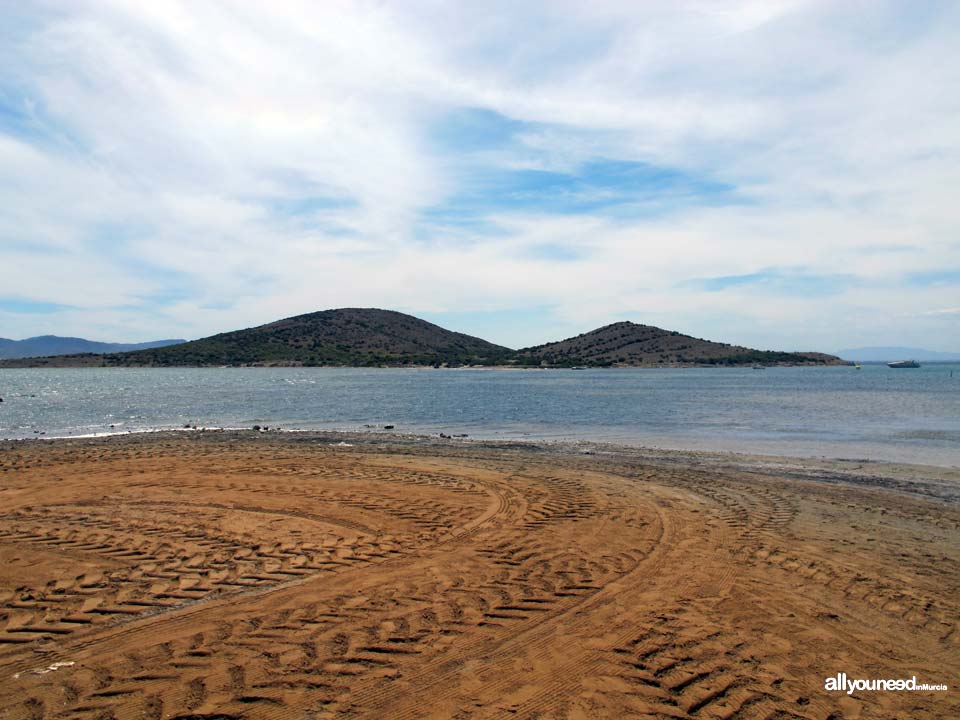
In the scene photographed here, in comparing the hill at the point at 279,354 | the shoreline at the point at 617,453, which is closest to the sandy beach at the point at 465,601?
the shoreline at the point at 617,453

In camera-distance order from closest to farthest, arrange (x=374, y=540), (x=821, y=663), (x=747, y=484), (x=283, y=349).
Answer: (x=821, y=663) < (x=374, y=540) < (x=747, y=484) < (x=283, y=349)

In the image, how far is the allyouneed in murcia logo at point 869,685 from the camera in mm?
6270

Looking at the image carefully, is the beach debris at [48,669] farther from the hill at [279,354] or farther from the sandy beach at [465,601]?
the hill at [279,354]

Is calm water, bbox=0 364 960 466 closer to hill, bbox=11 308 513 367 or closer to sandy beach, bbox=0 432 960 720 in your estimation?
sandy beach, bbox=0 432 960 720

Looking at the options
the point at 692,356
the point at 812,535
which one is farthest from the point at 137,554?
the point at 692,356

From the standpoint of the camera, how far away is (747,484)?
17.7m

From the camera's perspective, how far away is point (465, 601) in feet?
26.4

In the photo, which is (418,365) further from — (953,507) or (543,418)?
(953,507)

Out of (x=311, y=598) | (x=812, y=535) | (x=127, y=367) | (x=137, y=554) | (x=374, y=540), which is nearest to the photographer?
(x=311, y=598)

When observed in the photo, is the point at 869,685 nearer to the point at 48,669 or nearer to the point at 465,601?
the point at 465,601

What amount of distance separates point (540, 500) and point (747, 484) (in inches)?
275

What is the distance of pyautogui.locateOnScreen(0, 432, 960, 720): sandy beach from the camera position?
19.4ft

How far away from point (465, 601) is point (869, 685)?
14.9 ft

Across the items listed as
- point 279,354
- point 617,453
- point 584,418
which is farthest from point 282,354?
point 617,453
